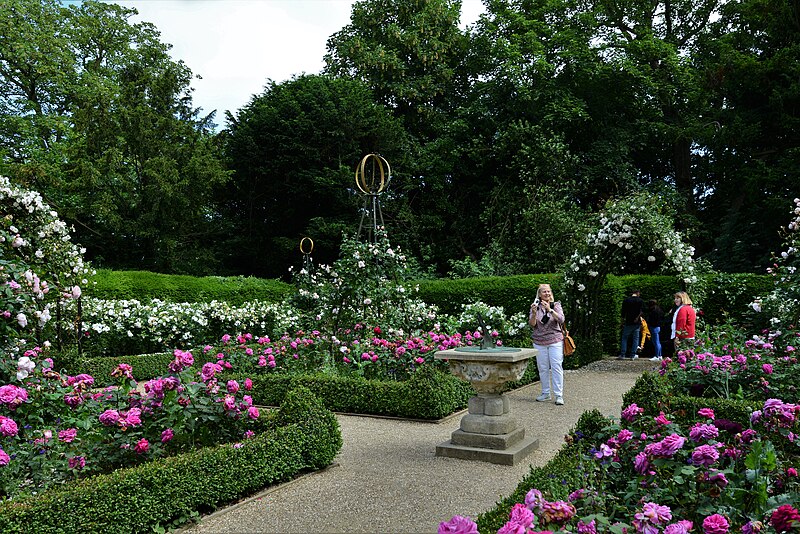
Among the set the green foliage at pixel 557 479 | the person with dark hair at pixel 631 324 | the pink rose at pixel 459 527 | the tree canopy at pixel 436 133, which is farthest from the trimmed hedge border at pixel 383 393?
the tree canopy at pixel 436 133

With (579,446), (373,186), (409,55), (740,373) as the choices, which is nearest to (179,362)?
(579,446)

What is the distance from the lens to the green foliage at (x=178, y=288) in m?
14.2

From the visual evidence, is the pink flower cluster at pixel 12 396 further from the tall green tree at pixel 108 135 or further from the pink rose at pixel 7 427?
the tall green tree at pixel 108 135

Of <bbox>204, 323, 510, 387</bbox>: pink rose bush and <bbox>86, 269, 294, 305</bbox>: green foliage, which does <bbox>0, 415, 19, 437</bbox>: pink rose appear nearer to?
<bbox>204, 323, 510, 387</bbox>: pink rose bush

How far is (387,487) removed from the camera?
4.73 metres

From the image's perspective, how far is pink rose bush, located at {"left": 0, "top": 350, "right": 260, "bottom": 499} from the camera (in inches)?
166

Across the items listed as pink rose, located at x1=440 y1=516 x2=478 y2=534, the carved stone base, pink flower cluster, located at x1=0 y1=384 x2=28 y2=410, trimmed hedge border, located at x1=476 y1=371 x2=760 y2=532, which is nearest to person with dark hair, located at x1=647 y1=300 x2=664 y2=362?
trimmed hedge border, located at x1=476 y1=371 x2=760 y2=532

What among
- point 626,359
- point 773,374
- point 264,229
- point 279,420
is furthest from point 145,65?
point 773,374

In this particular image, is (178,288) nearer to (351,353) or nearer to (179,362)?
(351,353)

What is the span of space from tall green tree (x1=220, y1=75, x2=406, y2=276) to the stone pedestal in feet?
49.5

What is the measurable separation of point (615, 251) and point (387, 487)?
351 inches

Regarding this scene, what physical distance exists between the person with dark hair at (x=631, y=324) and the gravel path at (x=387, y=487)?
6.36m

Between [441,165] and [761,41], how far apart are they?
1012cm

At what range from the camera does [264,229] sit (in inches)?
881
